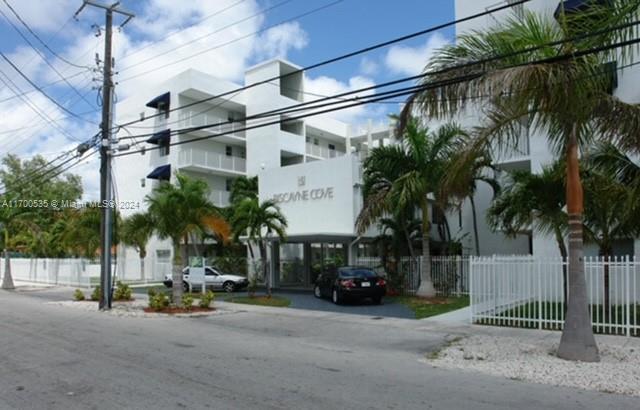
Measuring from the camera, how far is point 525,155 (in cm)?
2277

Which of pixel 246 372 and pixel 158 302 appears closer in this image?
pixel 246 372

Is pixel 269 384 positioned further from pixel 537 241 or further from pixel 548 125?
pixel 537 241

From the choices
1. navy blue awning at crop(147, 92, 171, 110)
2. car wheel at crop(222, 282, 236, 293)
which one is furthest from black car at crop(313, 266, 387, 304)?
navy blue awning at crop(147, 92, 171, 110)

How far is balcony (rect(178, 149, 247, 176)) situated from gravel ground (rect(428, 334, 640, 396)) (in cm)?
2928

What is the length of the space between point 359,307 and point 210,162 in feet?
76.4

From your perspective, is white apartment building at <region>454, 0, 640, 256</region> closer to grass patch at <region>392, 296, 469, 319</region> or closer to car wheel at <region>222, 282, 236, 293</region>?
grass patch at <region>392, 296, 469, 319</region>

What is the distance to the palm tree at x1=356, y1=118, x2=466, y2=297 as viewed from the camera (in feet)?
62.8

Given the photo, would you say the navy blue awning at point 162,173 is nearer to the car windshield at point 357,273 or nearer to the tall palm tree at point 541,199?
the car windshield at point 357,273

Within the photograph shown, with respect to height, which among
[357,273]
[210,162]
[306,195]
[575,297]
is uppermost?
[210,162]

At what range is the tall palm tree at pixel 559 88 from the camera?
29.5ft

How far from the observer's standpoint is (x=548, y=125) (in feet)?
34.3

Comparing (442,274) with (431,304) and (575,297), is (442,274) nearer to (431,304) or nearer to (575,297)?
(431,304)

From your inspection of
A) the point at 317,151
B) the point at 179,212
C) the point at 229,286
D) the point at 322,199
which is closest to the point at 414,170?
the point at 322,199

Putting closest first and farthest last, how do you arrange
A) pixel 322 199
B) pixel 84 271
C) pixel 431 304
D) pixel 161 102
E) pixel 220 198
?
pixel 431 304 → pixel 322 199 → pixel 84 271 → pixel 161 102 → pixel 220 198
